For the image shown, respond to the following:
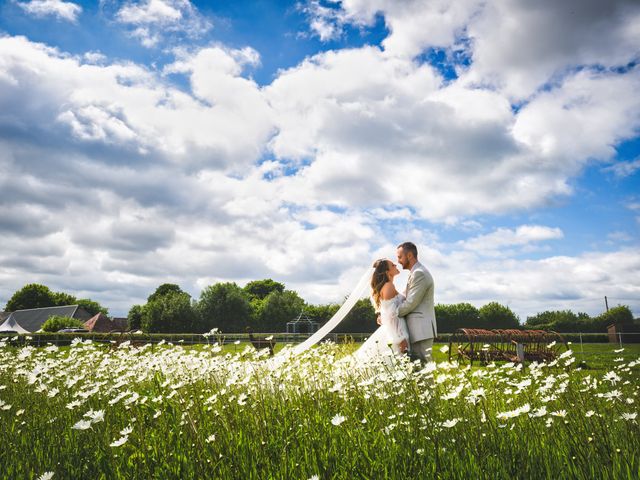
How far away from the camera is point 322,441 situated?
11.5 feet

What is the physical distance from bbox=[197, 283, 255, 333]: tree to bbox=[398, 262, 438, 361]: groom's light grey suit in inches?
2092

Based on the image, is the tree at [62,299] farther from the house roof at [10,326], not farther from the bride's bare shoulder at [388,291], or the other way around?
the bride's bare shoulder at [388,291]

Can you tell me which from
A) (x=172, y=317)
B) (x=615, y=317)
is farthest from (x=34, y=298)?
(x=615, y=317)

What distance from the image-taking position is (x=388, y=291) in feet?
26.9

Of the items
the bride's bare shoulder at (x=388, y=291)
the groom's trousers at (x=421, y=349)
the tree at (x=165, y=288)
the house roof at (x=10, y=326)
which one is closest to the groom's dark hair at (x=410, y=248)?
the bride's bare shoulder at (x=388, y=291)

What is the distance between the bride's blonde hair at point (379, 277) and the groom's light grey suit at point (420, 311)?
2.46ft

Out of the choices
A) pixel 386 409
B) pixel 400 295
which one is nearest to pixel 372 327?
pixel 400 295

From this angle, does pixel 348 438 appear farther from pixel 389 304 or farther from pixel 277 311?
pixel 277 311

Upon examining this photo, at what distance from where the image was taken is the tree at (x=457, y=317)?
46.8m

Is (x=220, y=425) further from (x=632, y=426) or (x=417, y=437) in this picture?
(x=632, y=426)

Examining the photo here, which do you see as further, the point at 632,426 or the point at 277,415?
the point at 277,415

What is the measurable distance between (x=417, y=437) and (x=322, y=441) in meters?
0.72

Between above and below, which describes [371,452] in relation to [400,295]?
below

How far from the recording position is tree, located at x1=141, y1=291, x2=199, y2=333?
5834cm
